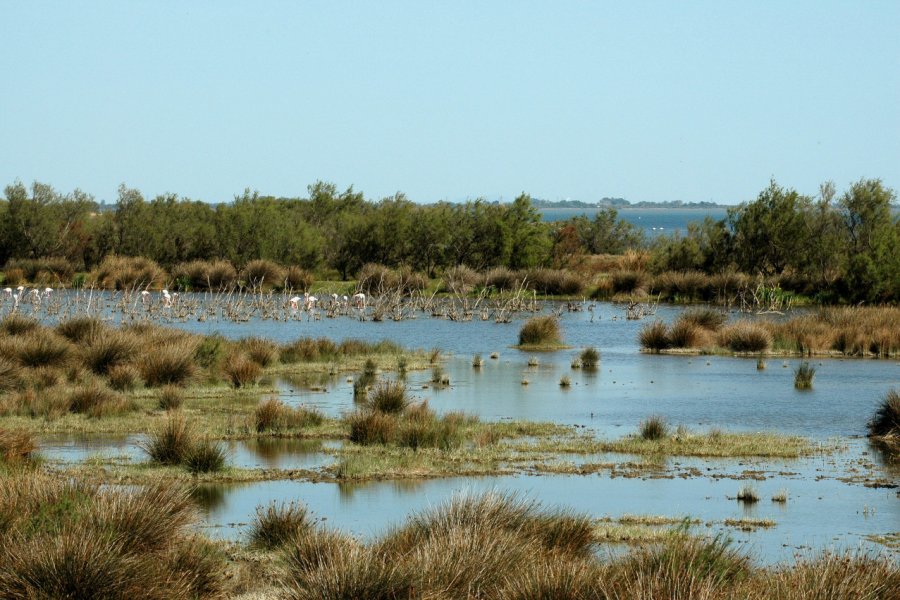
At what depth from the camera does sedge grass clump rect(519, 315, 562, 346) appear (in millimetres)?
40438

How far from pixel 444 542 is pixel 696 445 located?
12083 mm

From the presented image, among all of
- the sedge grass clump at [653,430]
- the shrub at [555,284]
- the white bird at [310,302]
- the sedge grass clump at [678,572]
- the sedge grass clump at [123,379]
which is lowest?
the sedge grass clump at [653,430]

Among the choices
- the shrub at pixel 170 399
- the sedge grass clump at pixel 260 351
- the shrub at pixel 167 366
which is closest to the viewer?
the shrub at pixel 170 399

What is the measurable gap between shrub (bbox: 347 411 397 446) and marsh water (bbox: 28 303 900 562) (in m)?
0.74

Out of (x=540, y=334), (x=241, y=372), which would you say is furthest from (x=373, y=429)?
(x=540, y=334)

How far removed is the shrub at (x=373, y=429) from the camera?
20.3 m

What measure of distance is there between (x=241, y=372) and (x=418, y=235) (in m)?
43.3

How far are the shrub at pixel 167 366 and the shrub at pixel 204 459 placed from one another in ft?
30.4

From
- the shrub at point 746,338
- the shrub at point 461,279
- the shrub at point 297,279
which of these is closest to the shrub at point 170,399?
the shrub at point 746,338

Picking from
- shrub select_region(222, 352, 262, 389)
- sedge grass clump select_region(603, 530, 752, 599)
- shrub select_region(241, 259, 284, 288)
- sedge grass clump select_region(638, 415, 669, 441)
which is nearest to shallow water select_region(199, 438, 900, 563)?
sedge grass clump select_region(638, 415, 669, 441)

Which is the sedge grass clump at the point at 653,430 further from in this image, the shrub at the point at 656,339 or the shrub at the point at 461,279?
the shrub at the point at 461,279

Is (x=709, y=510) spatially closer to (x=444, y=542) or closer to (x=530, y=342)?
(x=444, y=542)

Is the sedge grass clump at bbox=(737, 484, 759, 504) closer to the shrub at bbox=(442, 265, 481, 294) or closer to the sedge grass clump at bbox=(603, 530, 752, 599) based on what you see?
the sedge grass clump at bbox=(603, 530, 752, 599)

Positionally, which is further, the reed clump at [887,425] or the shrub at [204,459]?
the reed clump at [887,425]
